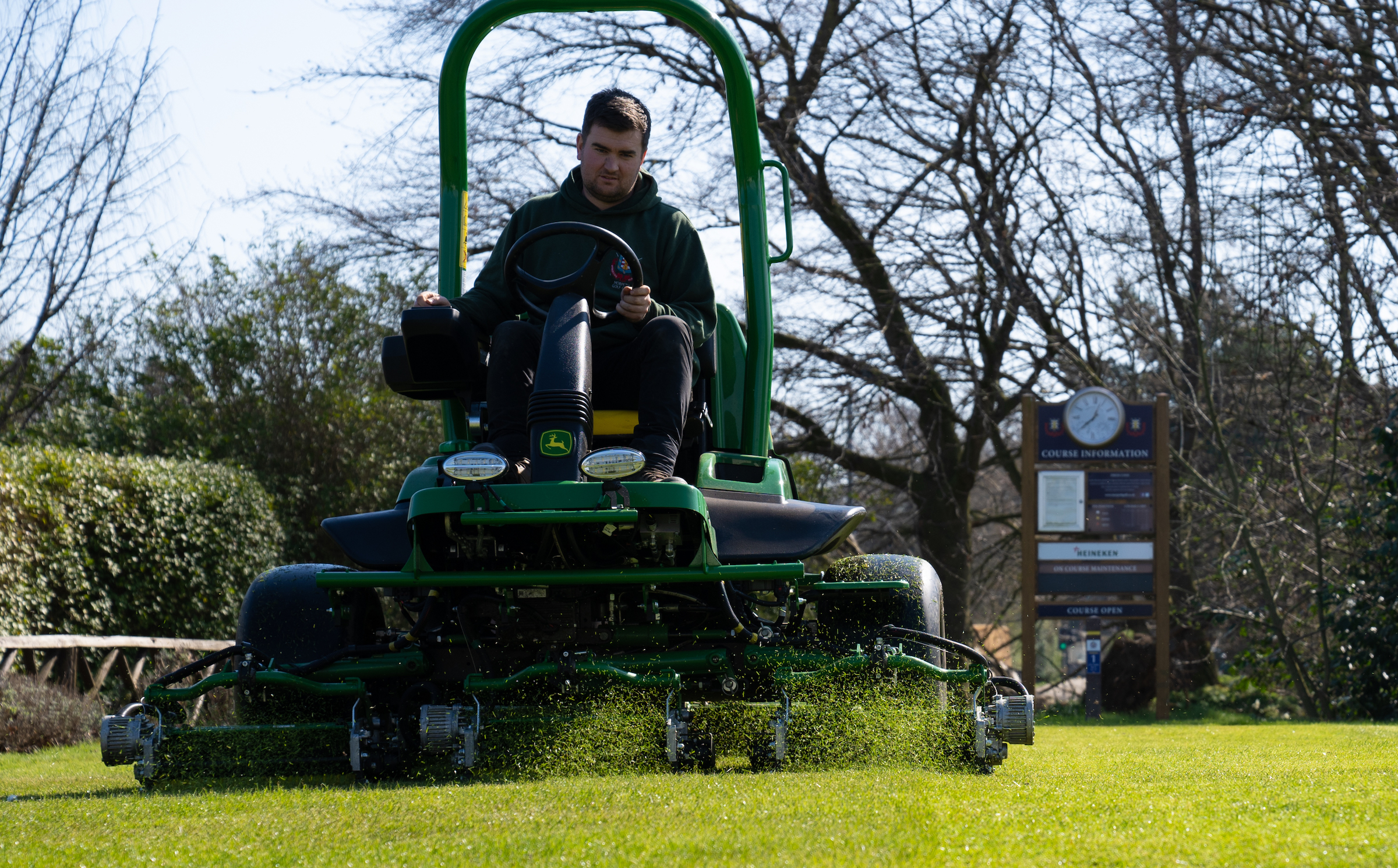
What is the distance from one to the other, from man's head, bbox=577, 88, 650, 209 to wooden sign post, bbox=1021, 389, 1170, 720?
293 inches

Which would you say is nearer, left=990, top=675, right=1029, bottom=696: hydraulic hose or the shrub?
left=990, top=675, right=1029, bottom=696: hydraulic hose

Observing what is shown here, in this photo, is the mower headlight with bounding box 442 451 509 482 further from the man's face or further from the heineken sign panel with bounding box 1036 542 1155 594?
the heineken sign panel with bounding box 1036 542 1155 594

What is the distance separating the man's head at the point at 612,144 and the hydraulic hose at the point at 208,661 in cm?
216

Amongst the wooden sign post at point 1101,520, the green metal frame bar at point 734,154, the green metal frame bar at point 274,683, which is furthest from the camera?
the wooden sign post at point 1101,520

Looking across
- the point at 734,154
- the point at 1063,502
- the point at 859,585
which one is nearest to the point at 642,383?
the point at 859,585

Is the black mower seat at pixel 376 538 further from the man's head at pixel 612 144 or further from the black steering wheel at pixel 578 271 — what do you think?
the man's head at pixel 612 144

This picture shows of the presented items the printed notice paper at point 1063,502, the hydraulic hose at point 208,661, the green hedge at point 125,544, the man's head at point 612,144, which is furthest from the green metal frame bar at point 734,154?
the printed notice paper at point 1063,502

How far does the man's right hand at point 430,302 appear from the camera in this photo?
5137 millimetres

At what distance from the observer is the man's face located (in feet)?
17.9

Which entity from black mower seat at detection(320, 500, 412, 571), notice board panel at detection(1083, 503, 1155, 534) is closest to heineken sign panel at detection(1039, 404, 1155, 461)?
notice board panel at detection(1083, 503, 1155, 534)

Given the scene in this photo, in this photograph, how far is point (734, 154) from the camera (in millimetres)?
5902

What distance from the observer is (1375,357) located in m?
12.4

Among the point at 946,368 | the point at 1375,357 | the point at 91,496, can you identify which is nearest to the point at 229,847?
the point at 91,496

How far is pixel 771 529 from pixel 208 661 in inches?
77.6
